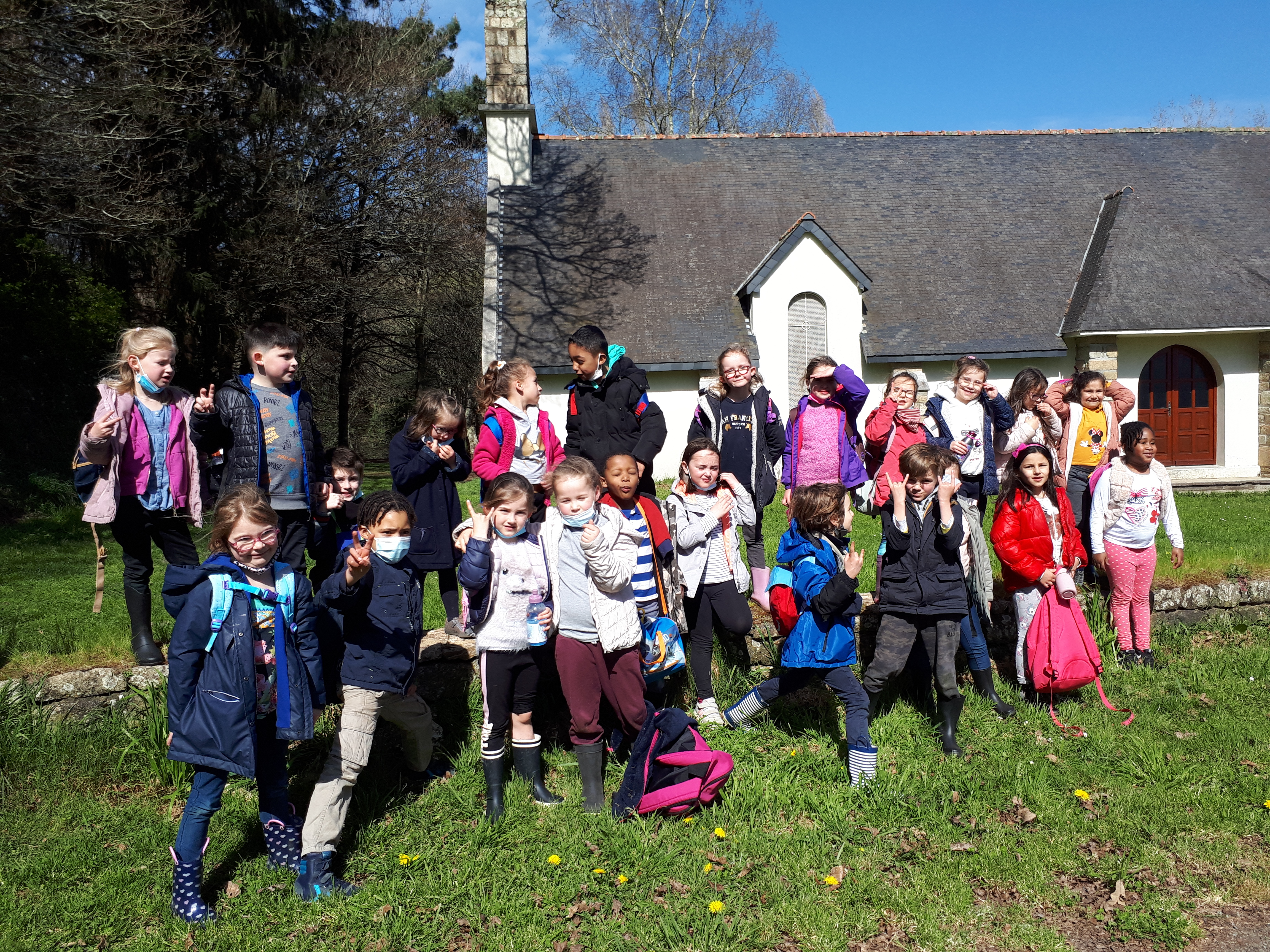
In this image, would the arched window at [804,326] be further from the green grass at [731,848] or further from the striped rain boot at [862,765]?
the striped rain boot at [862,765]

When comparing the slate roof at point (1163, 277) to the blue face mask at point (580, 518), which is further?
the slate roof at point (1163, 277)

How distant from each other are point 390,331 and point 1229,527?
71.4 ft

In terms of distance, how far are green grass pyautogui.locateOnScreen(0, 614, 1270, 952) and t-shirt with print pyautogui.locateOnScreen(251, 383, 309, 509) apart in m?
1.28

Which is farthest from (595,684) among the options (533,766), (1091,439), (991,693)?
(1091,439)

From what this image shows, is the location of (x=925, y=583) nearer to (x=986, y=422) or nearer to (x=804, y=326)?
(x=986, y=422)

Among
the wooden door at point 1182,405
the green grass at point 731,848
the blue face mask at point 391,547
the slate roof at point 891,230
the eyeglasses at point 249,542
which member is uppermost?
the slate roof at point 891,230

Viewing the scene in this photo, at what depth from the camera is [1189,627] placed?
19.8 ft

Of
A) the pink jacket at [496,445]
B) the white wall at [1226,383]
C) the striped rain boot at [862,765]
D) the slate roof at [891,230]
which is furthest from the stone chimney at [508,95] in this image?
the striped rain boot at [862,765]

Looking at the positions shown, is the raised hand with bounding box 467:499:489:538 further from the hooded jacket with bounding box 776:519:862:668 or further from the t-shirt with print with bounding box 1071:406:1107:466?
the t-shirt with print with bounding box 1071:406:1107:466

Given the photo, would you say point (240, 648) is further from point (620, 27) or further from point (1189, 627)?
point (620, 27)

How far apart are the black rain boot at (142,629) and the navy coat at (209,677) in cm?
170

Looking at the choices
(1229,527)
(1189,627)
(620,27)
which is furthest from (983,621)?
(620,27)

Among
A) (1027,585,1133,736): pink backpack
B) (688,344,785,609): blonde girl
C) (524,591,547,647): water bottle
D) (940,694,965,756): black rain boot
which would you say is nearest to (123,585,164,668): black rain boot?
(524,591,547,647): water bottle

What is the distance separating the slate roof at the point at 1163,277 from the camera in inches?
661
